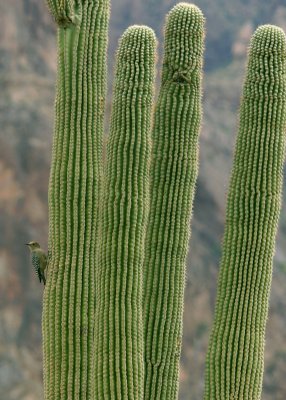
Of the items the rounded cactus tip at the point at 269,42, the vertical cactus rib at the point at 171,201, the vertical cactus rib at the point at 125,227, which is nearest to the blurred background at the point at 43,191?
the rounded cactus tip at the point at 269,42

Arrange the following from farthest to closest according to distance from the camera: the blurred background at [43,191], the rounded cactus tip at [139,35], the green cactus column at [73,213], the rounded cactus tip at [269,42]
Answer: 1. the blurred background at [43,191]
2. the rounded cactus tip at [269,42]
3. the rounded cactus tip at [139,35]
4. the green cactus column at [73,213]

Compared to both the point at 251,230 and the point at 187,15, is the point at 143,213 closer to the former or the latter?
the point at 251,230

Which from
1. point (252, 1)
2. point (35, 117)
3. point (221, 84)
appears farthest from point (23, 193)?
point (252, 1)

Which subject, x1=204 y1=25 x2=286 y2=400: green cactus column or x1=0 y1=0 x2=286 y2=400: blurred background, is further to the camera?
x1=0 y1=0 x2=286 y2=400: blurred background

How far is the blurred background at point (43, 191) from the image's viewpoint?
66.1 feet

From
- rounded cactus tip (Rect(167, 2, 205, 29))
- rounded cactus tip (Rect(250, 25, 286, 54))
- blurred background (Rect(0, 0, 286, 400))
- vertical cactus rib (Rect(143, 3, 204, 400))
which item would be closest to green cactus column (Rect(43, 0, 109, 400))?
vertical cactus rib (Rect(143, 3, 204, 400))

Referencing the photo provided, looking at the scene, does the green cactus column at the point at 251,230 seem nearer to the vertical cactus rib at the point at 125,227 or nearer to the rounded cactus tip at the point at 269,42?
the rounded cactus tip at the point at 269,42

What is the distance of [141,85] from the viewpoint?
5906mm

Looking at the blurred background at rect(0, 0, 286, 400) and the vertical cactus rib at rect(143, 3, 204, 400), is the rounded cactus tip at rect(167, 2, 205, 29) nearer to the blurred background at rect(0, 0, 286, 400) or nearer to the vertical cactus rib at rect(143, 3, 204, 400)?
the vertical cactus rib at rect(143, 3, 204, 400)

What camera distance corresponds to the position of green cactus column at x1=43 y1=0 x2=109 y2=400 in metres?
5.73

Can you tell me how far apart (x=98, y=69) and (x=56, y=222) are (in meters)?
0.94

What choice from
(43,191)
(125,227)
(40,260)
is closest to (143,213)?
(125,227)

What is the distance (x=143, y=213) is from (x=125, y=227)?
0.14 m

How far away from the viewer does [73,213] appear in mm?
5742
